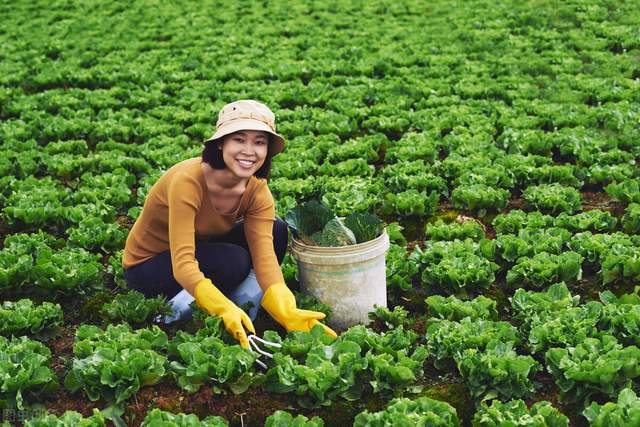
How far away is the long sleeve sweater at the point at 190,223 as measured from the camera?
5039 millimetres

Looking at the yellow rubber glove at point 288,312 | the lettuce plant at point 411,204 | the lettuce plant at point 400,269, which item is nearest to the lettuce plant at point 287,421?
the yellow rubber glove at point 288,312

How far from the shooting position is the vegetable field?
468 cm

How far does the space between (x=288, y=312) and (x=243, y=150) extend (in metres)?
1.20

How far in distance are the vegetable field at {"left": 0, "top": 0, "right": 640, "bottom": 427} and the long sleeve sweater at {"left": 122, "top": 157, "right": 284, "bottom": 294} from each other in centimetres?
40

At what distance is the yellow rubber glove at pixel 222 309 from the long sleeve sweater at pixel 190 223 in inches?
3.1

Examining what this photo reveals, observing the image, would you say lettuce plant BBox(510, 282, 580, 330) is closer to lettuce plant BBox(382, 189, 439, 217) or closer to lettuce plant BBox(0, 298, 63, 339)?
lettuce plant BBox(382, 189, 439, 217)

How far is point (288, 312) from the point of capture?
5.18m

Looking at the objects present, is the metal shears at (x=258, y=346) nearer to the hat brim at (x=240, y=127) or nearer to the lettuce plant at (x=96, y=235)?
the hat brim at (x=240, y=127)

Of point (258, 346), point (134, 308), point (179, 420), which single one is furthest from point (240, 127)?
point (179, 420)

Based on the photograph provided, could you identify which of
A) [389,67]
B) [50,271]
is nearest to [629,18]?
[389,67]

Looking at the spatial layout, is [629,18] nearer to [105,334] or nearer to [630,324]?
[630,324]

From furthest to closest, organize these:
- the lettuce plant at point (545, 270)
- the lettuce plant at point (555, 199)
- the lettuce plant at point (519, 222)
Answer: the lettuce plant at point (555, 199) → the lettuce plant at point (519, 222) → the lettuce plant at point (545, 270)

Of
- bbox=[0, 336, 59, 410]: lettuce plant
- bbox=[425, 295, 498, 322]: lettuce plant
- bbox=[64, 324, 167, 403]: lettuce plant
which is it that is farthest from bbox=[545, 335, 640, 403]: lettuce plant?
bbox=[0, 336, 59, 410]: lettuce plant

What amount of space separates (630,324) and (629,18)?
13.2m
